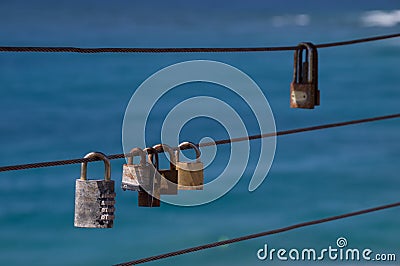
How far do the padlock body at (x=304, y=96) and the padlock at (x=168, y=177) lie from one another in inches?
25.8

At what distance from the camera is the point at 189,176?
15.6 feet

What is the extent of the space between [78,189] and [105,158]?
0.64 ft

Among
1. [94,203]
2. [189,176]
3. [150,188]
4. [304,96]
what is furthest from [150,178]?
[304,96]

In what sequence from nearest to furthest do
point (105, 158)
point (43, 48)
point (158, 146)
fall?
point (43, 48) → point (105, 158) → point (158, 146)

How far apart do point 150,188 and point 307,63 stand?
99cm

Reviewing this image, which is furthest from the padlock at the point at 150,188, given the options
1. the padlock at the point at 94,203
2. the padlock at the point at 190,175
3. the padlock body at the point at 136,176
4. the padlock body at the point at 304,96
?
the padlock body at the point at 304,96

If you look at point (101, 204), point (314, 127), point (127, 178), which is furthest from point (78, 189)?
point (314, 127)

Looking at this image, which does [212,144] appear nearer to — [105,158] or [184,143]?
[184,143]

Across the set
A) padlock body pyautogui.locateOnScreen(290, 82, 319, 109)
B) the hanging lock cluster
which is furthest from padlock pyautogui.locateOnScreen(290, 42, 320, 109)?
the hanging lock cluster

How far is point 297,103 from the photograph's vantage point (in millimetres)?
4984

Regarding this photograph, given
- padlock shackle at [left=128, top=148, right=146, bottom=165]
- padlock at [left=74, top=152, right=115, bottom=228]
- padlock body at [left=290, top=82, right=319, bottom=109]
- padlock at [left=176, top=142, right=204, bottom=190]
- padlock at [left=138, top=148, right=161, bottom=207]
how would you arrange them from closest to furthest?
padlock at [left=74, top=152, right=115, bottom=228] → padlock shackle at [left=128, top=148, right=146, bottom=165] → padlock at [left=138, top=148, right=161, bottom=207] → padlock at [left=176, top=142, right=204, bottom=190] → padlock body at [left=290, top=82, right=319, bottom=109]

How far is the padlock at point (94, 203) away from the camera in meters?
4.14

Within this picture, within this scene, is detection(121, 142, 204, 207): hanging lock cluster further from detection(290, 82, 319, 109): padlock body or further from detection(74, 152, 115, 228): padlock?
detection(290, 82, 319, 109): padlock body

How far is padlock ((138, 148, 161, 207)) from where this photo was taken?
14.8 ft
